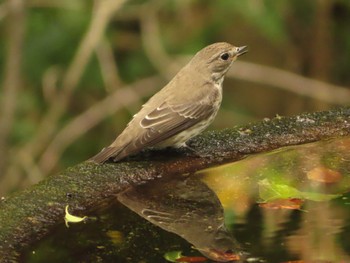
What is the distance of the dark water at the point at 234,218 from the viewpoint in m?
3.55

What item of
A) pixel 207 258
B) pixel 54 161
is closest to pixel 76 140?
pixel 54 161

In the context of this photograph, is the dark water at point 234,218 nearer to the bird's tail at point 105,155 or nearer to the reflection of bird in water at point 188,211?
the reflection of bird in water at point 188,211

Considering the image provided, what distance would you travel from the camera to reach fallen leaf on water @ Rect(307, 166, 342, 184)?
427cm

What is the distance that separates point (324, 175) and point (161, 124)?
115 cm

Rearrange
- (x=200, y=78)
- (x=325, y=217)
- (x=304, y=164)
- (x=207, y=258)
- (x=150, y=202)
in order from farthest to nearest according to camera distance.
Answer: (x=200, y=78) < (x=304, y=164) < (x=150, y=202) < (x=325, y=217) < (x=207, y=258)

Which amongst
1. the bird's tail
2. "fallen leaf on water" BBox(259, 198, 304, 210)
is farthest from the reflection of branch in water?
"fallen leaf on water" BBox(259, 198, 304, 210)

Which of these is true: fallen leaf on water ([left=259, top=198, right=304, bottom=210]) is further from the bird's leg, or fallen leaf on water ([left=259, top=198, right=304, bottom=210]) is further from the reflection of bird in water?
the bird's leg

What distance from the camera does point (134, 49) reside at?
8711 mm

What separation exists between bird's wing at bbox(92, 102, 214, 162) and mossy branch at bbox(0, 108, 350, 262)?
2.7 inches

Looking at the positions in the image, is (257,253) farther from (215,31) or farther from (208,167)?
(215,31)

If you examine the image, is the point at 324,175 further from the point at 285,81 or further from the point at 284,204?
the point at 285,81

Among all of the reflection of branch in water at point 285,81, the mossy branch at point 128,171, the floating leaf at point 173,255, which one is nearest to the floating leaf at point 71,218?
the mossy branch at point 128,171

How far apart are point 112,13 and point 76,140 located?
1.24 metres

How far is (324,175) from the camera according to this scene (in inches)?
170
